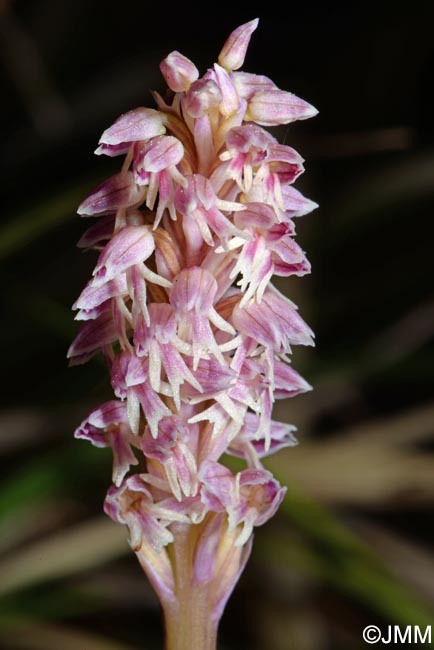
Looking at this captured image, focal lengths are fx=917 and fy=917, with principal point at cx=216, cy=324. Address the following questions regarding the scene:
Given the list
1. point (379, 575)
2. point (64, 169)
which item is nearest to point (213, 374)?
point (379, 575)

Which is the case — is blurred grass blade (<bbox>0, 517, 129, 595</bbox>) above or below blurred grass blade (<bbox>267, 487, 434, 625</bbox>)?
above

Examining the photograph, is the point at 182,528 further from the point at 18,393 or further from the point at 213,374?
the point at 18,393

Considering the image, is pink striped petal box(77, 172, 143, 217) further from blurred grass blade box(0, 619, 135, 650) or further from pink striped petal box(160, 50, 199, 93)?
blurred grass blade box(0, 619, 135, 650)

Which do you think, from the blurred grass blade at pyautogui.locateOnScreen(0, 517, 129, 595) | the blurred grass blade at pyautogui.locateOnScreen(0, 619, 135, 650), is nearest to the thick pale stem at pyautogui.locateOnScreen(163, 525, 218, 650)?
the blurred grass blade at pyautogui.locateOnScreen(0, 619, 135, 650)

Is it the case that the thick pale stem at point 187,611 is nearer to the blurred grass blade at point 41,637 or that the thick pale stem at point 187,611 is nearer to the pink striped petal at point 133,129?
the pink striped petal at point 133,129

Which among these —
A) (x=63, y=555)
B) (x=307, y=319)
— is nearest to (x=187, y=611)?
(x=63, y=555)

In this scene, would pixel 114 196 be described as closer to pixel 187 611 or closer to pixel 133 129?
pixel 133 129

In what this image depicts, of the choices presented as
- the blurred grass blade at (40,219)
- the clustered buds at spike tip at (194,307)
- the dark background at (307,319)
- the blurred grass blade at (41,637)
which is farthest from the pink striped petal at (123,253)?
Result: the blurred grass blade at (41,637)
